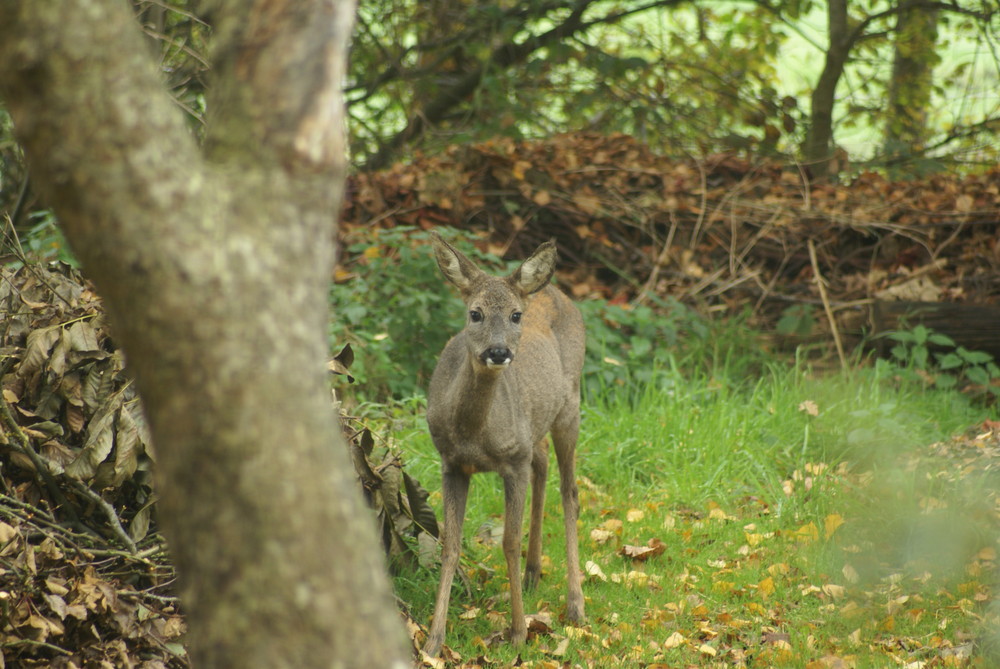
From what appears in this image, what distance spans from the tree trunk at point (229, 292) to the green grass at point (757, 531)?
3121 millimetres

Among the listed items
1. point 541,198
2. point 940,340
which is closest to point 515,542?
point 940,340

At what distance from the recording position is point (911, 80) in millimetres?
12062

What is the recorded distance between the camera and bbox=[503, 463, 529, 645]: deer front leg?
518cm

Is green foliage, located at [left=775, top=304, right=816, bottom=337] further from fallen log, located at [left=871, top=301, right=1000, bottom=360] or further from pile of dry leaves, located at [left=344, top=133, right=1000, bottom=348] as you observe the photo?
fallen log, located at [left=871, top=301, right=1000, bottom=360]

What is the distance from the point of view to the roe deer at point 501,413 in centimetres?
522

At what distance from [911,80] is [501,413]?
8681 millimetres

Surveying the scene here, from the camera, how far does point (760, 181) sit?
10445 millimetres

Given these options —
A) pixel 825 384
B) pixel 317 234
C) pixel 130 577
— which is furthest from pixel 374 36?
pixel 317 234

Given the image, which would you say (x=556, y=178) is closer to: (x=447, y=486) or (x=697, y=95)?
(x=697, y=95)

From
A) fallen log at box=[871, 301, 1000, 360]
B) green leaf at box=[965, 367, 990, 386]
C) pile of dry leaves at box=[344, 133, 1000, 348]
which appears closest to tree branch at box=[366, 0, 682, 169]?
pile of dry leaves at box=[344, 133, 1000, 348]

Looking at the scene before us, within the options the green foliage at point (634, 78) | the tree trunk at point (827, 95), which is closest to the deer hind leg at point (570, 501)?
the green foliage at point (634, 78)

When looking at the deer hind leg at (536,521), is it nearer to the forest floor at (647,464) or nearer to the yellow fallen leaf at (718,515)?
the forest floor at (647,464)

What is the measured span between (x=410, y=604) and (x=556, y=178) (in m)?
5.57

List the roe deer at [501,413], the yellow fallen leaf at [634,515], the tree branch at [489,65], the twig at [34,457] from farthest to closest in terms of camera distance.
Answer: the tree branch at [489,65], the yellow fallen leaf at [634,515], the roe deer at [501,413], the twig at [34,457]
